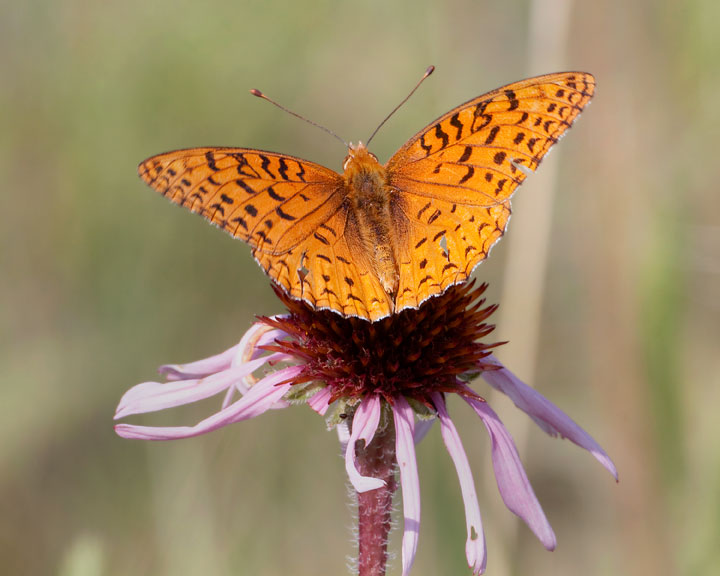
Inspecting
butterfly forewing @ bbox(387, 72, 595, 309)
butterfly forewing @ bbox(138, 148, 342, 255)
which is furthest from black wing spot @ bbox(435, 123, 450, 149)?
butterfly forewing @ bbox(138, 148, 342, 255)

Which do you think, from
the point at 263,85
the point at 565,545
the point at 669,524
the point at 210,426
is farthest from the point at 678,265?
the point at 263,85

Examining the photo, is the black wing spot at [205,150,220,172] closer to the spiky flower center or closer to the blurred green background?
the spiky flower center

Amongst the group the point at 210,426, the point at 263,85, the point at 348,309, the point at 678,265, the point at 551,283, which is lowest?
the point at 210,426

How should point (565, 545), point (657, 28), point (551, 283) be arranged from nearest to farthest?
1. point (657, 28)
2. point (565, 545)
3. point (551, 283)

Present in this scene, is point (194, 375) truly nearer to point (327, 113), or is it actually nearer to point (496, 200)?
point (496, 200)

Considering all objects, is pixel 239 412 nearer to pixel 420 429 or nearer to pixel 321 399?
pixel 321 399

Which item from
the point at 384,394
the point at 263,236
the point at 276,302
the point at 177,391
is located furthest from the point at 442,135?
the point at 276,302

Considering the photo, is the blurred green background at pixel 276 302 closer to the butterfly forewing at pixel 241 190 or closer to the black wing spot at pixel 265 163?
the butterfly forewing at pixel 241 190
